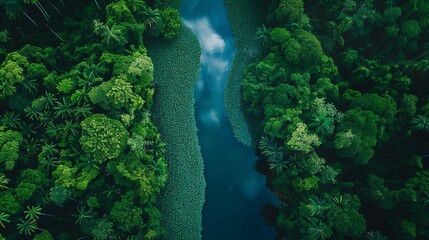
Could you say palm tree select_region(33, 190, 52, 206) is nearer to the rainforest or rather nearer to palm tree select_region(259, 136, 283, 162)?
the rainforest

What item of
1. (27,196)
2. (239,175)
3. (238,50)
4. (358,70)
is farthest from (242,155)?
(27,196)

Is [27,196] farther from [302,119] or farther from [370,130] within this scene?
[370,130]

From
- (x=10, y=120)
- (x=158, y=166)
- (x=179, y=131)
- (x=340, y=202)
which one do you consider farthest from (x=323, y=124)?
(x=10, y=120)

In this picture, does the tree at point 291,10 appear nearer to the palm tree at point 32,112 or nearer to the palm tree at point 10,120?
the palm tree at point 32,112

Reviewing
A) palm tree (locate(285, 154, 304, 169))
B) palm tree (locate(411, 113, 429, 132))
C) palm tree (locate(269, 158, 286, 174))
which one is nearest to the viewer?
palm tree (locate(285, 154, 304, 169))

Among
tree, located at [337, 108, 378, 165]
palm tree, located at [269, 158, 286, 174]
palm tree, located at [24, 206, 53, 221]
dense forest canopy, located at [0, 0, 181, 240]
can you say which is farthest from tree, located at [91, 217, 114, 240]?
tree, located at [337, 108, 378, 165]

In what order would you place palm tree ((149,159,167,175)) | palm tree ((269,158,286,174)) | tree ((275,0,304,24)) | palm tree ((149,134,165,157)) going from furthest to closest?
1. tree ((275,0,304,24))
2. palm tree ((149,134,165,157))
3. palm tree ((269,158,286,174))
4. palm tree ((149,159,167,175))
